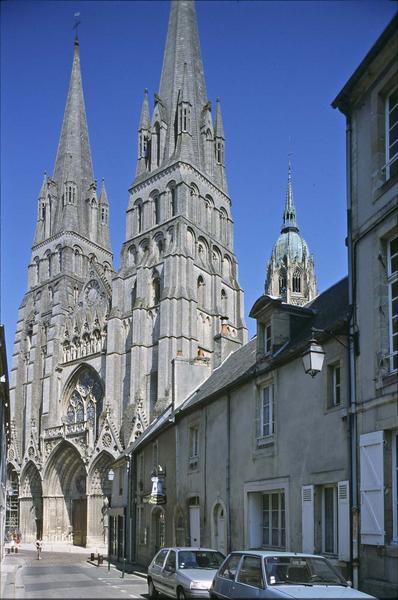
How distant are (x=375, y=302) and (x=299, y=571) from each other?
442cm

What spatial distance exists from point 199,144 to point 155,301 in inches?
547

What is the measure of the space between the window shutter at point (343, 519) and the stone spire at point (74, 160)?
172 feet

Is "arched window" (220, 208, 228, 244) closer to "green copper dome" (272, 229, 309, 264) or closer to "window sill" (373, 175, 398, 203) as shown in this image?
"green copper dome" (272, 229, 309, 264)

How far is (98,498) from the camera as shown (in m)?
48.2

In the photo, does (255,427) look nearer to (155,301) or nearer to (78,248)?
(155,301)

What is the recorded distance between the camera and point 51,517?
51438 millimetres

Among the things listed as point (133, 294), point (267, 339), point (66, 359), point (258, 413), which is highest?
point (133, 294)

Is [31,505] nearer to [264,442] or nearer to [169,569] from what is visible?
[264,442]

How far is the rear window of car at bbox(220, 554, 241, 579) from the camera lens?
10805 millimetres

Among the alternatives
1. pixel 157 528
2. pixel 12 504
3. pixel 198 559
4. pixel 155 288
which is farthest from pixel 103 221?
pixel 198 559

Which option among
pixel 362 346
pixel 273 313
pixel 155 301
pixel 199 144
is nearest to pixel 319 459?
pixel 362 346

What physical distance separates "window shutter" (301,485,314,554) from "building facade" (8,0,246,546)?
31.0 m

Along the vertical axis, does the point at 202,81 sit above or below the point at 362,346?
above

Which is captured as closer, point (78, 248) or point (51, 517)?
point (51, 517)
